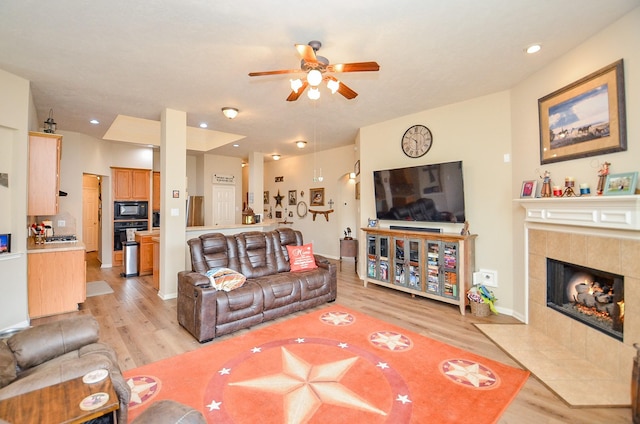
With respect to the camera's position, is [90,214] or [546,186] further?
[90,214]

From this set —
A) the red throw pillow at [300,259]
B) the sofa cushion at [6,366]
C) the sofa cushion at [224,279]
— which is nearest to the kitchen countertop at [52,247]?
the sofa cushion at [224,279]

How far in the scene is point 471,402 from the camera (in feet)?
7.02

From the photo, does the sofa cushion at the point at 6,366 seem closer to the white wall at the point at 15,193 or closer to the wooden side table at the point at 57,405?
the wooden side table at the point at 57,405

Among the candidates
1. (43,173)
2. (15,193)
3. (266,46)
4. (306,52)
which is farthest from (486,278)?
(43,173)

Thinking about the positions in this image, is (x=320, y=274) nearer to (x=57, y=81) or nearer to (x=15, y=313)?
(x=15, y=313)

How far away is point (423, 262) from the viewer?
14.2ft

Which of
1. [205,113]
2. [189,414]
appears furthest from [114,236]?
[189,414]

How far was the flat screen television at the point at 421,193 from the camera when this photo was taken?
418 centimetres

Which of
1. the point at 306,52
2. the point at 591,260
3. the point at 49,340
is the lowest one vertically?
the point at 49,340

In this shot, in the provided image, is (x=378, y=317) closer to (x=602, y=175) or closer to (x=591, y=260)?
(x=591, y=260)

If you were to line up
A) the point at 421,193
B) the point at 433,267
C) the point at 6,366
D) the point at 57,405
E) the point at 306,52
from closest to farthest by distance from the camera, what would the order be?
the point at 57,405 < the point at 6,366 < the point at 306,52 < the point at 433,267 < the point at 421,193

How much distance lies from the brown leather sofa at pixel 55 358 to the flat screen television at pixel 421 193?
162 inches

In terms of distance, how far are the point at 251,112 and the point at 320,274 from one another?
2806 millimetres

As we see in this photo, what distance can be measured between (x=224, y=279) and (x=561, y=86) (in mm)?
4204
